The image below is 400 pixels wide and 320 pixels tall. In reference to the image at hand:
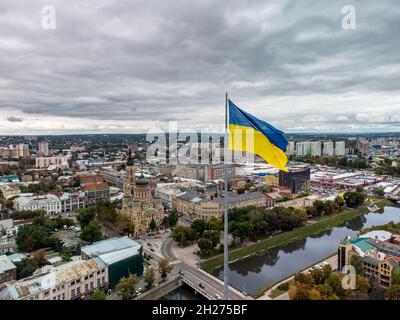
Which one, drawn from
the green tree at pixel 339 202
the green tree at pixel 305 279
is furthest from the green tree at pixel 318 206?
the green tree at pixel 305 279

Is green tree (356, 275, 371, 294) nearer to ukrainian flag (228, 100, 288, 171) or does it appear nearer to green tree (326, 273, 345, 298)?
green tree (326, 273, 345, 298)

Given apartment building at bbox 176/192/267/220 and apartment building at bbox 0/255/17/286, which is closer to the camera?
apartment building at bbox 0/255/17/286

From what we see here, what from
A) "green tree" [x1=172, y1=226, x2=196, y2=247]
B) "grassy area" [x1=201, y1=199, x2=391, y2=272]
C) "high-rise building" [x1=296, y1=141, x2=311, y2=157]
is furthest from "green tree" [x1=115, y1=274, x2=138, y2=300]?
"high-rise building" [x1=296, y1=141, x2=311, y2=157]

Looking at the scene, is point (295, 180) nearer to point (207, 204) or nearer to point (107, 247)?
point (207, 204)

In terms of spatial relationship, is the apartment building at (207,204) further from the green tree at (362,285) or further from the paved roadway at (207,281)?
the green tree at (362,285)

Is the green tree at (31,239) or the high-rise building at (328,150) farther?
the high-rise building at (328,150)

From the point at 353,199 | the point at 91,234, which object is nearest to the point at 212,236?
the point at 91,234
